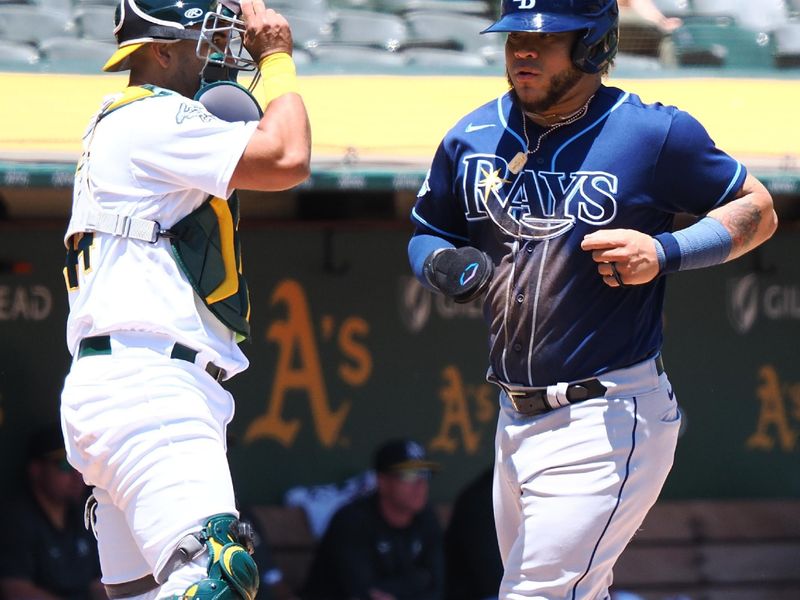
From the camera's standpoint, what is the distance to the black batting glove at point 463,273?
295 cm

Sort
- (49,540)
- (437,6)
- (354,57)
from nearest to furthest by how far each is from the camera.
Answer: (49,540), (354,57), (437,6)

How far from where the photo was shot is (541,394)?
2.99 meters

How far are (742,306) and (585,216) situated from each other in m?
4.17

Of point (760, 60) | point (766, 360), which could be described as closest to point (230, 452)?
point (766, 360)

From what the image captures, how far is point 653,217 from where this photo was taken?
2996mm

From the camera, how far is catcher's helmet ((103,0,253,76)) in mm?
3070

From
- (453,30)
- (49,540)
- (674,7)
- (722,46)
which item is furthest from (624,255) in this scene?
(674,7)

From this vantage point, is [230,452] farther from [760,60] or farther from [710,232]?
[710,232]

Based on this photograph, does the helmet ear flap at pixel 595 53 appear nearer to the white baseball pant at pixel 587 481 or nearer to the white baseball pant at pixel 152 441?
the white baseball pant at pixel 587 481

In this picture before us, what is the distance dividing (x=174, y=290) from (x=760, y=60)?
14.6ft

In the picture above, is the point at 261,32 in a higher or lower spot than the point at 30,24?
higher

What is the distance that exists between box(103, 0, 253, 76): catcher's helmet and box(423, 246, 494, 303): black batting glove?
26.1 inches

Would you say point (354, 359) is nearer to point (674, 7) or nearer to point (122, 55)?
point (674, 7)

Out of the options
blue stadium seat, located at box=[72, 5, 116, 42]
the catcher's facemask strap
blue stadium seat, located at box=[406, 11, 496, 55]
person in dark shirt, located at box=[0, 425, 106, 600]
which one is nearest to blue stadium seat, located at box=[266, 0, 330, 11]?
Result: blue stadium seat, located at box=[406, 11, 496, 55]
